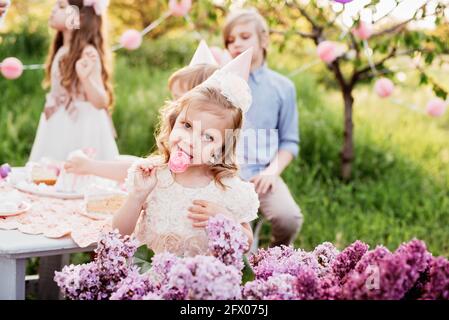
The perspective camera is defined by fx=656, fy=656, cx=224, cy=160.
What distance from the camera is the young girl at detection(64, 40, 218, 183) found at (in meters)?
2.55

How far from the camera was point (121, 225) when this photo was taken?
2096 millimetres

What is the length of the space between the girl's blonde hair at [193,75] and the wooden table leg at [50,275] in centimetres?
115

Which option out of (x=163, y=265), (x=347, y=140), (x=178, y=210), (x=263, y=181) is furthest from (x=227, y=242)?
(x=347, y=140)

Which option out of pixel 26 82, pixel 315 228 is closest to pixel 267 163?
pixel 315 228

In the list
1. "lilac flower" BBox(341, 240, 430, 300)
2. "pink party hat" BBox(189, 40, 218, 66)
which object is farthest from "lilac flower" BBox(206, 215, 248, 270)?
"pink party hat" BBox(189, 40, 218, 66)

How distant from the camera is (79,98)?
3.48 meters

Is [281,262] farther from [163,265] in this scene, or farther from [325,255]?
[163,265]

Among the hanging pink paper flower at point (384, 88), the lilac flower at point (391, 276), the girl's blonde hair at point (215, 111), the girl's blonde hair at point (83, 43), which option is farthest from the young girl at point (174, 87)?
the hanging pink paper flower at point (384, 88)

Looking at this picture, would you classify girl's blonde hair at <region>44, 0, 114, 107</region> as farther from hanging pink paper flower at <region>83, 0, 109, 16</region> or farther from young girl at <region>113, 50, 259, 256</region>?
young girl at <region>113, 50, 259, 256</region>

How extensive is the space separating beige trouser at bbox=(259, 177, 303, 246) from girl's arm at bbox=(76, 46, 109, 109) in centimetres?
99

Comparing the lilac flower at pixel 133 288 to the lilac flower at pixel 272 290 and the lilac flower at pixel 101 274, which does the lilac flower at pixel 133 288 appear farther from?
the lilac flower at pixel 272 290

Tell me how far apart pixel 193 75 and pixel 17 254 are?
Answer: 39.6 inches
